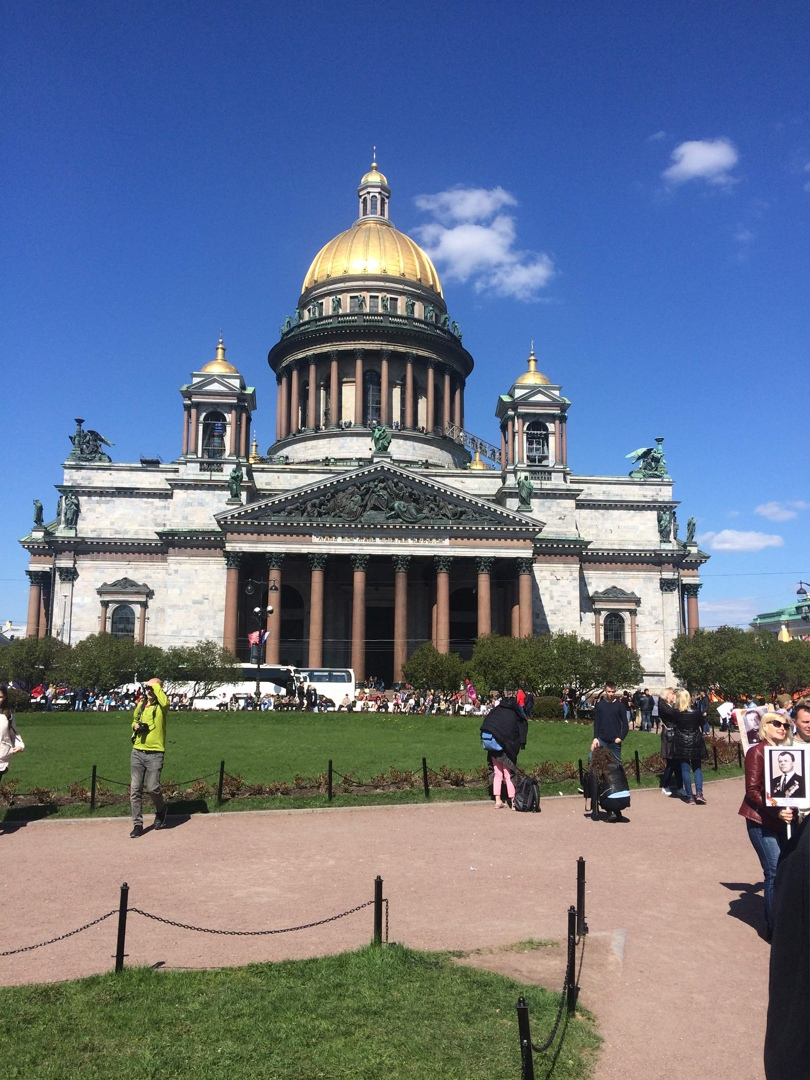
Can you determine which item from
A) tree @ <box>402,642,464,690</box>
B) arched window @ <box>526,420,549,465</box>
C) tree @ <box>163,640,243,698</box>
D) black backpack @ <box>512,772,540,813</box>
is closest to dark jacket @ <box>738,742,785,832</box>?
black backpack @ <box>512,772,540,813</box>

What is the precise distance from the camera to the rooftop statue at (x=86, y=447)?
6750cm

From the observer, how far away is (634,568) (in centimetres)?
6694

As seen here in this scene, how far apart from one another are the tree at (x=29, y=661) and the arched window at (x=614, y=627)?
38.2m

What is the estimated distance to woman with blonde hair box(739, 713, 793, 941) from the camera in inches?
368

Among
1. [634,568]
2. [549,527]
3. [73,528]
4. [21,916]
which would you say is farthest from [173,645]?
[21,916]

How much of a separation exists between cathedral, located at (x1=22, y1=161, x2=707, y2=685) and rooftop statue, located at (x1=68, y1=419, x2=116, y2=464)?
0.39 feet

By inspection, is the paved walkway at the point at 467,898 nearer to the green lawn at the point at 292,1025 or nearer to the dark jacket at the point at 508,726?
the green lawn at the point at 292,1025

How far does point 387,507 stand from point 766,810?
4908cm

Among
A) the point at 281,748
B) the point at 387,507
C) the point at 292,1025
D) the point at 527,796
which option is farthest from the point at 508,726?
the point at 387,507

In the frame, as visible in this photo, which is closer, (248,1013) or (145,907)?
(248,1013)

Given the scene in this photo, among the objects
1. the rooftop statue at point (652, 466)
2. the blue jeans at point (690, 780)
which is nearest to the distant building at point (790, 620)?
the rooftop statue at point (652, 466)

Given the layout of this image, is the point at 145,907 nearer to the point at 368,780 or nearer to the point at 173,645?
the point at 368,780

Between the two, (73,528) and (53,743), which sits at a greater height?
(73,528)

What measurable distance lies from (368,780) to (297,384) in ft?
210
